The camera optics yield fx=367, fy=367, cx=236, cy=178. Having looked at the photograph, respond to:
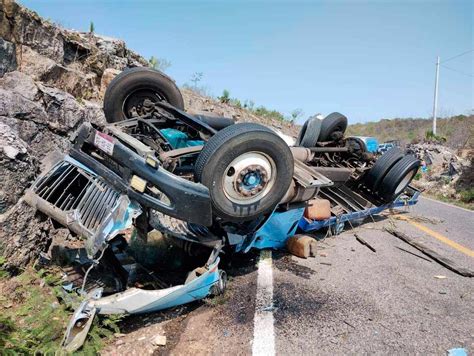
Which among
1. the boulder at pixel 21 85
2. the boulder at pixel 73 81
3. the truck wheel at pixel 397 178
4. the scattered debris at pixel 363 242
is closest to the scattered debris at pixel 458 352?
the scattered debris at pixel 363 242

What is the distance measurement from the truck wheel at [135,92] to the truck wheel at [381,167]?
3090mm

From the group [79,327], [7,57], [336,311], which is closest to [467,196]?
[336,311]

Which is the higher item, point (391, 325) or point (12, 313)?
point (391, 325)

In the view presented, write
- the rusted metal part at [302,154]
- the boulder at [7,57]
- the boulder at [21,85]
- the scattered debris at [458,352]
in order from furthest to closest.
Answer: the boulder at [7,57], the rusted metal part at [302,154], the boulder at [21,85], the scattered debris at [458,352]

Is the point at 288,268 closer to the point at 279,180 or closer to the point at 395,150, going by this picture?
the point at 279,180

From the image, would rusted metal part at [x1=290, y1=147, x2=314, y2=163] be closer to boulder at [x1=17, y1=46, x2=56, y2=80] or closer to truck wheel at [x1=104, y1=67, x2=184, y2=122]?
truck wheel at [x1=104, y1=67, x2=184, y2=122]

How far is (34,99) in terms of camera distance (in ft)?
14.4

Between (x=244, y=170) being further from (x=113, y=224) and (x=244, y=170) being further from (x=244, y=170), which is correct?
(x=113, y=224)

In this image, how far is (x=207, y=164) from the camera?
2.82 meters

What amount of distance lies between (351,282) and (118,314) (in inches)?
87.6

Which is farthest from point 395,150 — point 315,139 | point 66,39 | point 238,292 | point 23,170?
point 66,39

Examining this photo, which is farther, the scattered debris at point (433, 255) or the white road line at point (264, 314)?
the scattered debris at point (433, 255)

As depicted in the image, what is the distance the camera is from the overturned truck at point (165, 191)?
2613 millimetres

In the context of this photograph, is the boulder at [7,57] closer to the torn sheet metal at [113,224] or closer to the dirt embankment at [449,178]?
the torn sheet metal at [113,224]
